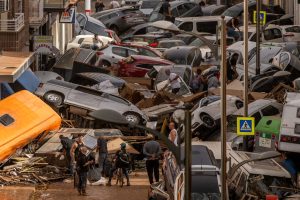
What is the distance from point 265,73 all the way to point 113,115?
24.8m

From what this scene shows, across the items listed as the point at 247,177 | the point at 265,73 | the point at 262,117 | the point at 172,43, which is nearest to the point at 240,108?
the point at 262,117

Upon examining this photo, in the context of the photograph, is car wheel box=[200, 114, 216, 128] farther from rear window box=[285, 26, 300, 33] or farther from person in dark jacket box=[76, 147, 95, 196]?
rear window box=[285, 26, 300, 33]

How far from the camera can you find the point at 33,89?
39.9 meters

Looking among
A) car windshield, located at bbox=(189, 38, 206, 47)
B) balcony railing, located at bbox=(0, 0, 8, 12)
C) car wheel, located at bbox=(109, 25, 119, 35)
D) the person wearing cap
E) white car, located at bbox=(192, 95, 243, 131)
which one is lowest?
the person wearing cap

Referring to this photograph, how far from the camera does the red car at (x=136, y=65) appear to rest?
48125 millimetres

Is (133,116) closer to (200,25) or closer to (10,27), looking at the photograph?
(10,27)

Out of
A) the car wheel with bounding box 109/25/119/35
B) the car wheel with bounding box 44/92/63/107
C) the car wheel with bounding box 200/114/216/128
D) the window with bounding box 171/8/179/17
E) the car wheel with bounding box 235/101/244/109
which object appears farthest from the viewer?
the window with bounding box 171/8/179/17

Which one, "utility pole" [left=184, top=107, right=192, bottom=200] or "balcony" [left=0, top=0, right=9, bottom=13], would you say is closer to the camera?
"utility pole" [left=184, top=107, right=192, bottom=200]

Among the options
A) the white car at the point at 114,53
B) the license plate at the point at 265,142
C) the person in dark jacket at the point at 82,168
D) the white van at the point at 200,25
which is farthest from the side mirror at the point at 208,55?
the person in dark jacket at the point at 82,168

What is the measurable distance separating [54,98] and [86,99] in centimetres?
109

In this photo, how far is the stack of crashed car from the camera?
85.5 ft

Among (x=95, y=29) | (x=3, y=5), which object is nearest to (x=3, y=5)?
(x=3, y=5)

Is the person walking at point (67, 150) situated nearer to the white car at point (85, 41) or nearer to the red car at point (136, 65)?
the red car at point (136, 65)

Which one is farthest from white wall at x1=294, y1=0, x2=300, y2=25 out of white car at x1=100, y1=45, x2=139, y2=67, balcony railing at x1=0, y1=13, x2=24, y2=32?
balcony railing at x1=0, y1=13, x2=24, y2=32
